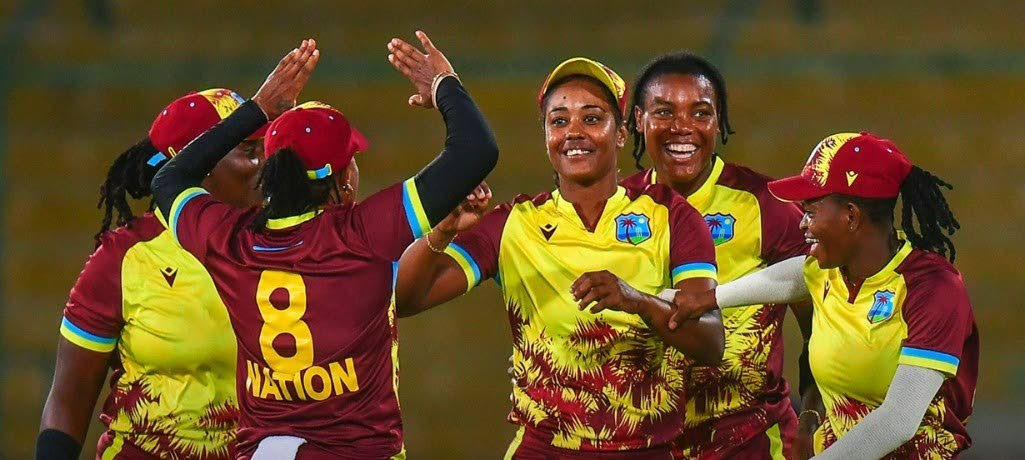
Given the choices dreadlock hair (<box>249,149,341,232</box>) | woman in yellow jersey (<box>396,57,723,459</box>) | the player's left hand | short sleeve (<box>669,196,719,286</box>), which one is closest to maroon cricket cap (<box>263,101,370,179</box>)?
dreadlock hair (<box>249,149,341,232</box>)

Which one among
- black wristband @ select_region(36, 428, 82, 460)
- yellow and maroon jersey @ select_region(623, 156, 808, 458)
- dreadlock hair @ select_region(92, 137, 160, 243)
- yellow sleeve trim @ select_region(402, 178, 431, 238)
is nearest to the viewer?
yellow sleeve trim @ select_region(402, 178, 431, 238)

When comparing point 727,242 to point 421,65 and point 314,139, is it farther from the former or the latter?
point 314,139

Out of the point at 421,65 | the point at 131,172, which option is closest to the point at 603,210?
the point at 421,65

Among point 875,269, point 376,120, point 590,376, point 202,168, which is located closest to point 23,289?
point 376,120

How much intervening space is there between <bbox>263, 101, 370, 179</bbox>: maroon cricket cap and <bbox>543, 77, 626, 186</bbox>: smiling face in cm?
54

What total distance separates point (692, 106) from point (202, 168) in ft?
4.46

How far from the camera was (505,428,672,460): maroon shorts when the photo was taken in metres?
3.11

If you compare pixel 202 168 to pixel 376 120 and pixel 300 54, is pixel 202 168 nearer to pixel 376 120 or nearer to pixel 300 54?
pixel 300 54

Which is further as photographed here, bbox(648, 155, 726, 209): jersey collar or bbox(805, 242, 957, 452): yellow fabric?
bbox(648, 155, 726, 209): jersey collar

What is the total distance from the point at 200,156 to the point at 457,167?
641 millimetres

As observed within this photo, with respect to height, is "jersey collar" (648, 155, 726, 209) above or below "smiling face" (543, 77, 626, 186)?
below

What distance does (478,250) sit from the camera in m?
3.26

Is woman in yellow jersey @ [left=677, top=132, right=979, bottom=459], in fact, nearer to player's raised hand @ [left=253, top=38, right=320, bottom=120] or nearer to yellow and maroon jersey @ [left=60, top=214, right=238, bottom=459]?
player's raised hand @ [left=253, top=38, right=320, bottom=120]

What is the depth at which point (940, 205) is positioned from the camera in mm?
3160
